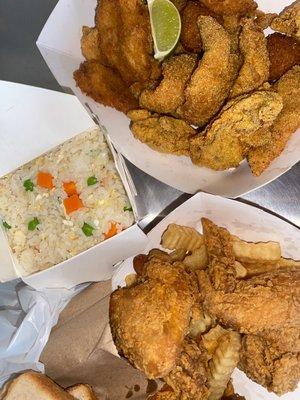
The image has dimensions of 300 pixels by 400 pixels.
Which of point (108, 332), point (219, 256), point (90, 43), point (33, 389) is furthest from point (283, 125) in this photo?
point (33, 389)

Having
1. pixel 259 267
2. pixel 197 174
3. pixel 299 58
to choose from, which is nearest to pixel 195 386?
pixel 259 267

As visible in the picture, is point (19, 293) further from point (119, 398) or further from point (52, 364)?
point (119, 398)

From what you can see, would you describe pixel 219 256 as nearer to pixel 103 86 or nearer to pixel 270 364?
pixel 270 364

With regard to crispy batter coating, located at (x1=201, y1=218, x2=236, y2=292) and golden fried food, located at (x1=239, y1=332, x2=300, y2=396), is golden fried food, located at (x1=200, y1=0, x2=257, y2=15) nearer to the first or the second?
crispy batter coating, located at (x1=201, y1=218, x2=236, y2=292)

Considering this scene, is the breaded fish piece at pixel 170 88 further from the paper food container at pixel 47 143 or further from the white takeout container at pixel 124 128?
the paper food container at pixel 47 143

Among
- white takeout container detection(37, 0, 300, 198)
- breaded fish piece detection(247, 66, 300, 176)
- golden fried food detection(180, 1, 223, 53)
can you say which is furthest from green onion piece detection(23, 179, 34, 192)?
breaded fish piece detection(247, 66, 300, 176)

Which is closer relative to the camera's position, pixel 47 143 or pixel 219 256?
pixel 219 256
